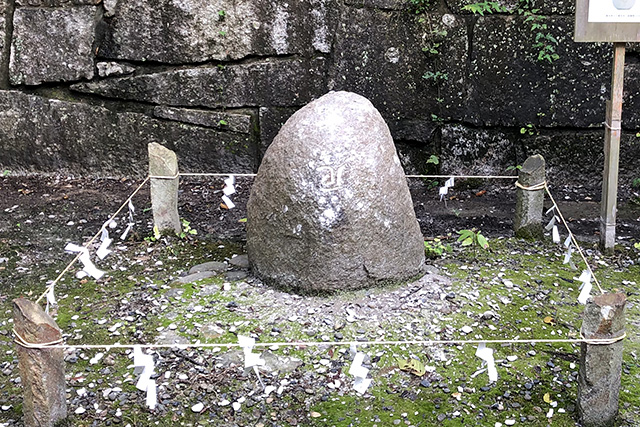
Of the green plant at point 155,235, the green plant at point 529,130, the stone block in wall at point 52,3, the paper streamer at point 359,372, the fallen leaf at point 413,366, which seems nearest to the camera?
the paper streamer at point 359,372

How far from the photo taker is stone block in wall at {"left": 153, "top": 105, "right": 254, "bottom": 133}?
5375mm

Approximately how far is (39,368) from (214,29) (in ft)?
10.9

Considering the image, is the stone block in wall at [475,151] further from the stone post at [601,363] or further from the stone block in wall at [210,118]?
the stone post at [601,363]

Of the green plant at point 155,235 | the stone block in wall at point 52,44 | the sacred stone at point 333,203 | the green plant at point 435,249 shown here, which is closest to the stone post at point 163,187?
the green plant at point 155,235

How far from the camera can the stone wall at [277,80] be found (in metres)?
5.11

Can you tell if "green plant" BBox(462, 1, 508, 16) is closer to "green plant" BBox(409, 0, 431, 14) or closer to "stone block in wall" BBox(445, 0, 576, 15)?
"stone block in wall" BBox(445, 0, 576, 15)

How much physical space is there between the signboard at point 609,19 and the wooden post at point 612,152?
3.6 inches

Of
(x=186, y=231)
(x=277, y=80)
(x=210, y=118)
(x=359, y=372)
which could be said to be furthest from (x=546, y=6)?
(x=359, y=372)

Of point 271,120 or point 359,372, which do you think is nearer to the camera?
point 359,372

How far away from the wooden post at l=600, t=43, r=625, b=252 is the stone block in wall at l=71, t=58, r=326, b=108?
2.02m

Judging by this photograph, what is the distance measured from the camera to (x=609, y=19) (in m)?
3.90

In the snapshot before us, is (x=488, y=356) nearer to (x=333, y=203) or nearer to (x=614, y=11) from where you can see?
(x=333, y=203)

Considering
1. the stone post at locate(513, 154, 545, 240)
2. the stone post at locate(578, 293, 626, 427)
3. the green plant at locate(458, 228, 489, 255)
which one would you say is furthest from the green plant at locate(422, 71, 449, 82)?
the stone post at locate(578, 293, 626, 427)

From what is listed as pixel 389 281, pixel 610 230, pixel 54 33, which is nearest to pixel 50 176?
pixel 54 33
